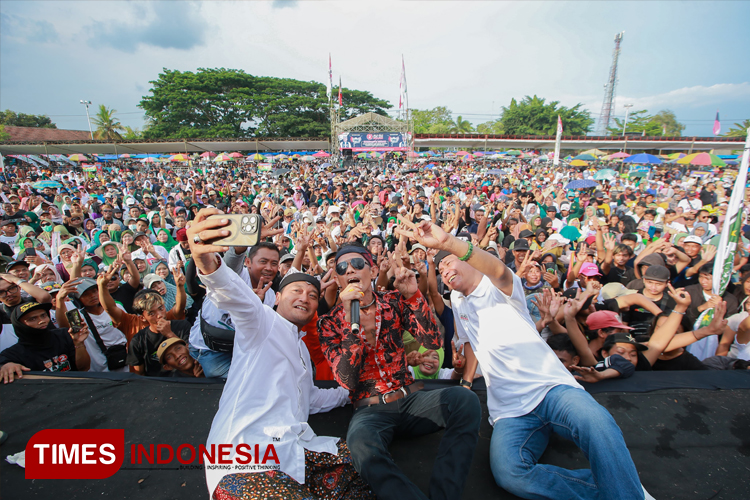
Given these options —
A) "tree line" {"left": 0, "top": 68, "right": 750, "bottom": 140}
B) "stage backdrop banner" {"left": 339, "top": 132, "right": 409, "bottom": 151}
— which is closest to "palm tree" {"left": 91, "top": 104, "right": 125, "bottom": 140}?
"tree line" {"left": 0, "top": 68, "right": 750, "bottom": 140}

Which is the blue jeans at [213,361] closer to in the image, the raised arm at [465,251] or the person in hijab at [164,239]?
the raised arm at [465,251]

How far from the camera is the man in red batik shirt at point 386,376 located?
6.13 feet

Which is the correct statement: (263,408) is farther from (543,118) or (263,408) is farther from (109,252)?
(543,118)

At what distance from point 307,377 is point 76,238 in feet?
19.1

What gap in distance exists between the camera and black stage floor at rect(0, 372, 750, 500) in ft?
6.43

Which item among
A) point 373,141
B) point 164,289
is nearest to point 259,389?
point 164,289

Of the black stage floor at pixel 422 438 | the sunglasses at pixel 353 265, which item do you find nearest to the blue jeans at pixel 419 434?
the black stage floor at pixel 422 438

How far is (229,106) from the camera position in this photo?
38156mm

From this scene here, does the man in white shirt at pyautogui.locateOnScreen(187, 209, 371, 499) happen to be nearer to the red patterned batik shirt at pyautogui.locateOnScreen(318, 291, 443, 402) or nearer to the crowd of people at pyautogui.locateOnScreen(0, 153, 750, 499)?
the crowd of people at pyautogui.locateOnScreen(0, 153, 750, 499)

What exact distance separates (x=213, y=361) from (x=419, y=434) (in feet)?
5.73

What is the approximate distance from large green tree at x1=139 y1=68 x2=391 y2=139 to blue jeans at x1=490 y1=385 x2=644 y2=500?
37589mm

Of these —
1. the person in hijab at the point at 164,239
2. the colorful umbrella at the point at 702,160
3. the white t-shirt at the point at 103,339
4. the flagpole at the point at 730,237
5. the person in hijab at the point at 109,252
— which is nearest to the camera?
the white t-shirt at the point at 103,339

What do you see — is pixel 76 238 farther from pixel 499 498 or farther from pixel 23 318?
pixel 499 498

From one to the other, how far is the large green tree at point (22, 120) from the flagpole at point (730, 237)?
68.8 m
